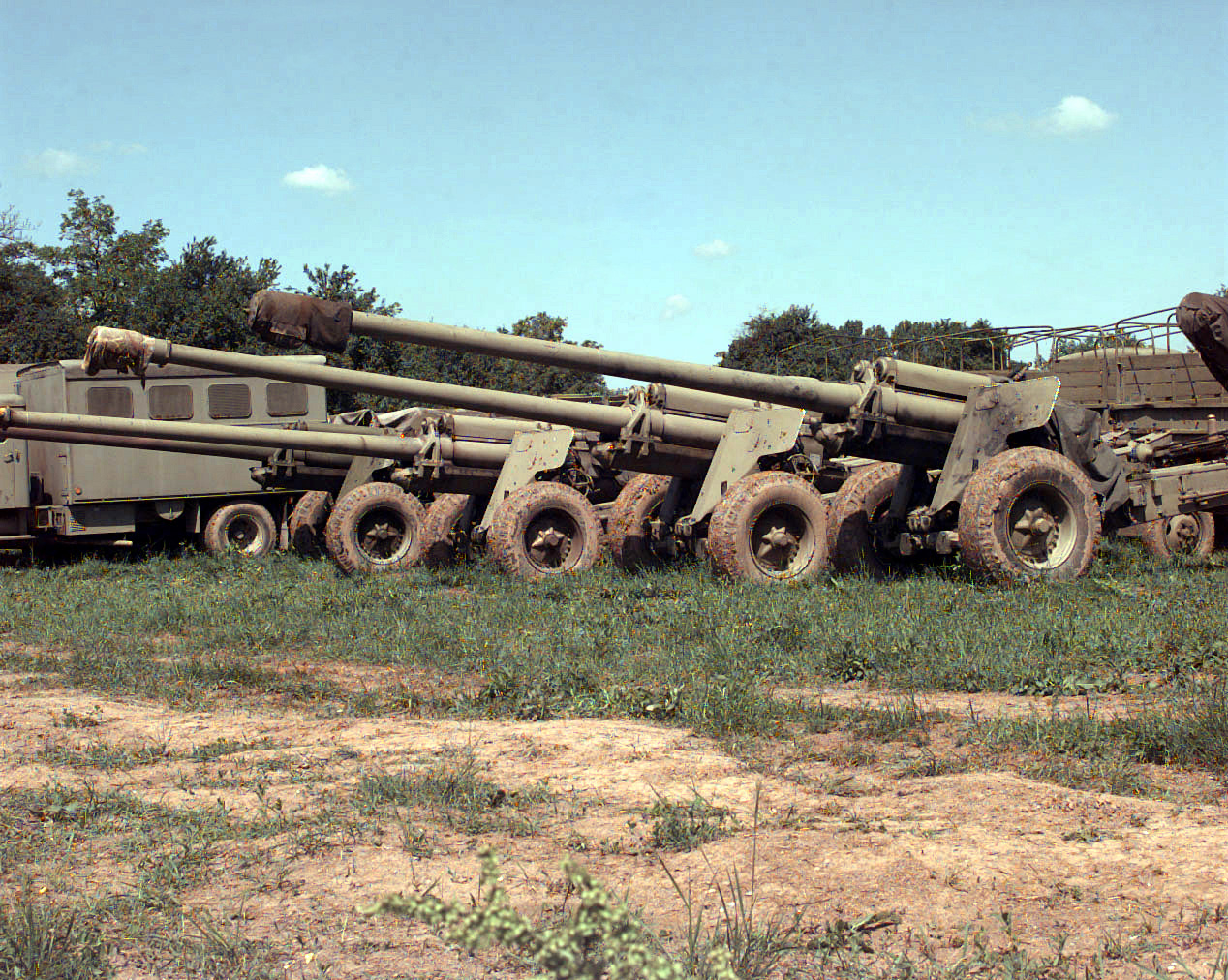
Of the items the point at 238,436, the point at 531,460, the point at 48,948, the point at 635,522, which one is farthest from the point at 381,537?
the point at 48,948

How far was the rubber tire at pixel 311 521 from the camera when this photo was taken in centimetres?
1678

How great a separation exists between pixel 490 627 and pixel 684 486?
4.42 metres

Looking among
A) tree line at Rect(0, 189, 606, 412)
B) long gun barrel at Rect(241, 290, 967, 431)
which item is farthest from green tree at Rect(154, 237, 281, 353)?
long gun barrel at Rect(241, 290, 967, 431)

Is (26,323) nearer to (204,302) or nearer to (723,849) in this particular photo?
(204,302)

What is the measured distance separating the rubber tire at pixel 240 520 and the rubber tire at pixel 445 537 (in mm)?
3760

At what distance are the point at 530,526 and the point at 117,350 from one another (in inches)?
169

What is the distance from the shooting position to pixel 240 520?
58.6 feet

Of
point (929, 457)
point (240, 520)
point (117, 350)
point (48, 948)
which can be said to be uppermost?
point (117, 350)

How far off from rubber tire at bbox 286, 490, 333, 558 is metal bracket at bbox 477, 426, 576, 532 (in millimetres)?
3770

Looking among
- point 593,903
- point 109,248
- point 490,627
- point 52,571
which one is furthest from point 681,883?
point 109,248

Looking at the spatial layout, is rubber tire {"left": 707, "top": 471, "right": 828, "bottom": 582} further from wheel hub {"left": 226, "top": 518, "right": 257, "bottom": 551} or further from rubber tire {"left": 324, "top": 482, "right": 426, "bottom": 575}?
wheel hub {"left": 226, "top": 518, "right": 257, "bottom": 551}

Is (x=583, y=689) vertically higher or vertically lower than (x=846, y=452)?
lower

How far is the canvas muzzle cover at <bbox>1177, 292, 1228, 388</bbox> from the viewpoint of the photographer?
3928mm

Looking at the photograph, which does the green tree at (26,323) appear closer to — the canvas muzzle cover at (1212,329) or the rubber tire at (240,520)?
the rubber tire at (240,520)
